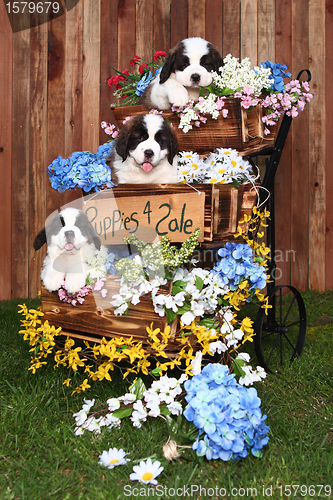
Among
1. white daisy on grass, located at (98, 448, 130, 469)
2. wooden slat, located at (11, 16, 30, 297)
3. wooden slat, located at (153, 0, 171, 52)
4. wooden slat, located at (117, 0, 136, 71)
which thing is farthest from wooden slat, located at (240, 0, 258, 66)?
white daisy on grass, located at (98, 448, 130, 469)

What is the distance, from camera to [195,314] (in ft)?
5.60

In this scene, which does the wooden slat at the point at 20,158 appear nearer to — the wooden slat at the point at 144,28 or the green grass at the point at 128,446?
the wooden slat at the point at 144,28

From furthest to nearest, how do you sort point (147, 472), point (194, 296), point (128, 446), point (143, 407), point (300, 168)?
point (300, 168)
point (194, 296)
point (143, 407)
point (128, 446)
point (147, 472)

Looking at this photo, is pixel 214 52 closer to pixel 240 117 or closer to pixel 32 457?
pixel 240 117

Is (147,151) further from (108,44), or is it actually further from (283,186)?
(108,44)

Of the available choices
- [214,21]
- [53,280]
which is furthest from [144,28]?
[53,280]

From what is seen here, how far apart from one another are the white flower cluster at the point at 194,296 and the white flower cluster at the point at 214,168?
0.45 metres

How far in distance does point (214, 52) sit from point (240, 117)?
16.3 inches

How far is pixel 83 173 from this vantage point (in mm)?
1887

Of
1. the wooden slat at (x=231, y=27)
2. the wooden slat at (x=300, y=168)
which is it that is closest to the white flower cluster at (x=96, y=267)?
the wooden slat at (x=300, y=168)

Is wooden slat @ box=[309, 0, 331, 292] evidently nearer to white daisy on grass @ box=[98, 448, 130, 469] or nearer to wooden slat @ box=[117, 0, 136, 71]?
wooden slat @ box=[117, 0, 136, 71]

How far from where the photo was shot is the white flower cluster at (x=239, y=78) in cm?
194

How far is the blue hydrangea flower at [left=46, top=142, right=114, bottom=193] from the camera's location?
74.0 inches

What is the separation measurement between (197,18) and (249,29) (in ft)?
1.61
